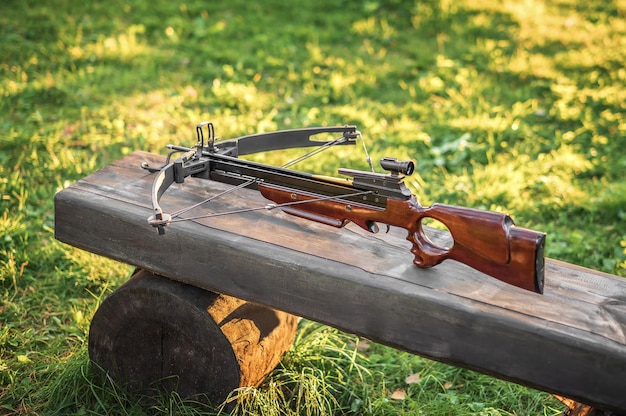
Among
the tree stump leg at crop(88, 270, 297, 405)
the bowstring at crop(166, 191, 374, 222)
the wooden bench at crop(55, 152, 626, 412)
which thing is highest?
the bowstring at crop(166, 191, 374, 222)

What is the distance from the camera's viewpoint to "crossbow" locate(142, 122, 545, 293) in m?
2.43

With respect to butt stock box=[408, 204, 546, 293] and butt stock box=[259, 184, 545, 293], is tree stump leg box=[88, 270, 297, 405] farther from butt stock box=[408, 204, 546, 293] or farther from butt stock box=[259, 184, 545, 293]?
butt stock box=[408, 204, 546, 293]

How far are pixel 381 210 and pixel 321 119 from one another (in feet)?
12.8

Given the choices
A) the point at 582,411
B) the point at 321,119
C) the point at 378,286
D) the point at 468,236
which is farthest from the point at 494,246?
the point at 321,119

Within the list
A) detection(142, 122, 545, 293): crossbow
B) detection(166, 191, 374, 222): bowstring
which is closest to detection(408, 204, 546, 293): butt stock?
detection(142, 122, 545, 293): crossbow

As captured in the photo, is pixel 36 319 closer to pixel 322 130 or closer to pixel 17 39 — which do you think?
pixel 322 130

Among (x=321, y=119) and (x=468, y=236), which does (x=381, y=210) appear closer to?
(x=468, y=236)

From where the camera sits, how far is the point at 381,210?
2688mm

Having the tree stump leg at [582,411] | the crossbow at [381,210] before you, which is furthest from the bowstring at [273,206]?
the tree stump leg at [582,411]

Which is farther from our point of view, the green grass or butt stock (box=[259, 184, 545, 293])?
the green grass

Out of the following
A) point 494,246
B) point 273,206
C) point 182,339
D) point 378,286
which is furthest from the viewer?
point 182,339

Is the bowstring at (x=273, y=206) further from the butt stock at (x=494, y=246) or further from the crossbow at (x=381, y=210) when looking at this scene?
the butt stock at (x=494, y=246)

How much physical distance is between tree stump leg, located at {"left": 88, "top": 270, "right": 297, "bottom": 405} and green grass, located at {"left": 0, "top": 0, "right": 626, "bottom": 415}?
4.2 inches

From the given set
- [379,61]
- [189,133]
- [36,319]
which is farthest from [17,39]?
[36,319]
